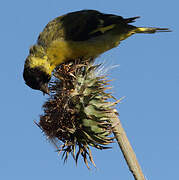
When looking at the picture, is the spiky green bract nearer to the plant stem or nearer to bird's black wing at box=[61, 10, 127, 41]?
the plant stem

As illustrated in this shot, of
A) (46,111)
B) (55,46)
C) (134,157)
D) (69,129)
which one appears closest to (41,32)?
(55,46)

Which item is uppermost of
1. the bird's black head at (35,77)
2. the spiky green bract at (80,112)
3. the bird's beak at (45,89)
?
the bird's black head at (35,77)

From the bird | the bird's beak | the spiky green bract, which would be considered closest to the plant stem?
the spiky green bract

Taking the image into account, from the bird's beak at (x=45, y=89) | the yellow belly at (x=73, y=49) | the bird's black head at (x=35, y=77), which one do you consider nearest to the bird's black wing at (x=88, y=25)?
the yellow belly at (x=73, y=49)

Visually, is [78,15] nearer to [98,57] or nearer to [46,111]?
[98,57]

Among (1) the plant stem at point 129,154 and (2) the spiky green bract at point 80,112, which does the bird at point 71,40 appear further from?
(1) the plant stem at point 129,154

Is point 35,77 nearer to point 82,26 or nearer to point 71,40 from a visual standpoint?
point 71,40

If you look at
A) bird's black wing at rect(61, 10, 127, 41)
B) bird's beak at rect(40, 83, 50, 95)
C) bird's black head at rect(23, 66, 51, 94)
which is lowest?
bird's beak at rect(40, 83, 50, 95)

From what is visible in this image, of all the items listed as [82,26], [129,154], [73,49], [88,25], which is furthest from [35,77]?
[129,154]
